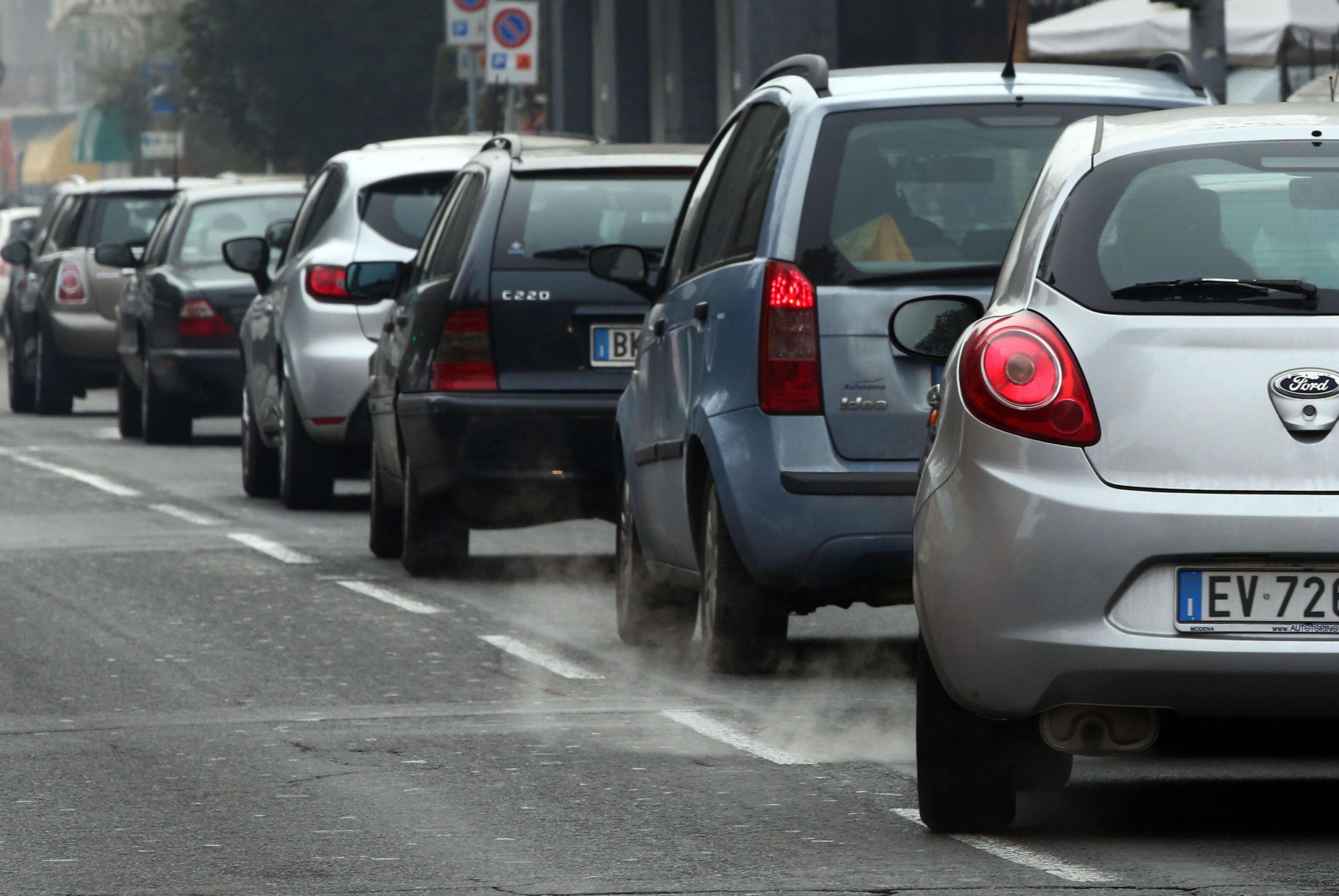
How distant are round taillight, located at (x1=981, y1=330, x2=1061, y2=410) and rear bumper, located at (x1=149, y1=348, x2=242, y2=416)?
13264 mm

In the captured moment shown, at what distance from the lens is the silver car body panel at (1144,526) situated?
5.79 metres

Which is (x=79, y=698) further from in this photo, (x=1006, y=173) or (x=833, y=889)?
(x=833, y=889)

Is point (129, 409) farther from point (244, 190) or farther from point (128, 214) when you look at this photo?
point (128, 214)

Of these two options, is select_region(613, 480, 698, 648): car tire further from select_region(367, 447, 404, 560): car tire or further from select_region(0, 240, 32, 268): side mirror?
select_region(0, 240, 32, 268): side mirror

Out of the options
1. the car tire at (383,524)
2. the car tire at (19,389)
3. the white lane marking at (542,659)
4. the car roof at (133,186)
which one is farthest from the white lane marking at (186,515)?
the car tire at (19,389)

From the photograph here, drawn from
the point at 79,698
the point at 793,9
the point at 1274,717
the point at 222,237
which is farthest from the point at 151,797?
the point at 793,9

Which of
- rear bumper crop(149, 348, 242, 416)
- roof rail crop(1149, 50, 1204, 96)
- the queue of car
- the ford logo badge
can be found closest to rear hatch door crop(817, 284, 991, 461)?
the queue of car

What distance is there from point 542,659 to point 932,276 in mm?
1964

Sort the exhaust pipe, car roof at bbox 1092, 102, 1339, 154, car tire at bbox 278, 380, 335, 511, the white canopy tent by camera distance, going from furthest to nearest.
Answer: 1. the white canopy tent
2. car tire at bbox 278, 380, 335, 511
3. car roof at bbox 1092, 102, 1339, 154
4. the exhaust pipe

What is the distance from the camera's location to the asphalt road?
6031 millimetres

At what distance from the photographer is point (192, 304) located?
63.4 feet

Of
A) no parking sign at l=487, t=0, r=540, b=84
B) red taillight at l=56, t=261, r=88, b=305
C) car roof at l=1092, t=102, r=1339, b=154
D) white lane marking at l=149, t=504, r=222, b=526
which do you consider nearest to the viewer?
car roof at l=1092, t=102, r=1339, b=154

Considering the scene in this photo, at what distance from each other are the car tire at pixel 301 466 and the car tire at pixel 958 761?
8.87 meters

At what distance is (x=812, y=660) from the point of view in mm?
9469
